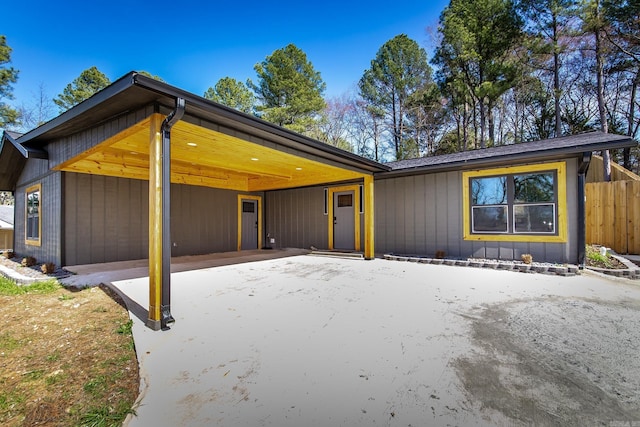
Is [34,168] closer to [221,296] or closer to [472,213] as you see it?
[221,296]

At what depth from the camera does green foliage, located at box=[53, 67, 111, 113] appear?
1503 cm

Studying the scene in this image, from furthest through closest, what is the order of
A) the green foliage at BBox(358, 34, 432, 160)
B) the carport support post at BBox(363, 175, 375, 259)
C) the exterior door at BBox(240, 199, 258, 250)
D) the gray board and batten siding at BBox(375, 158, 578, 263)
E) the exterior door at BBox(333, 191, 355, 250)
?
the green foliage at BBox(358, 34, 432, 160), the exterior door at BBox(240, 199, 258, 250), the exterior door at BBox(333, 191, 355, 250), the carport support post at BBox(363, 175, 375, 259), the gray board and batten siding at BBox(375, 158, 578, 263)

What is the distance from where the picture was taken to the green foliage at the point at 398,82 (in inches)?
587

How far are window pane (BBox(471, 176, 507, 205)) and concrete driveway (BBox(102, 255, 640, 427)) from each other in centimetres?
248

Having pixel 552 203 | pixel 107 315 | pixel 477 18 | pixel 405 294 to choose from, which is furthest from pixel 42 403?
pixel 477 18

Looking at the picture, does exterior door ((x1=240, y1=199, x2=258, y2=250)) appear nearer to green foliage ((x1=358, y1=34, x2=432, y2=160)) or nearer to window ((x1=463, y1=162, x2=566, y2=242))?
window ((x1=463, y1=162, x2=566, y2=242))

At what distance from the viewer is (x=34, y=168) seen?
673 centimetres

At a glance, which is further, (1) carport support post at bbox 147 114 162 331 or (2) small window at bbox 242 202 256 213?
(2) small window at bbox 242 202 256 213

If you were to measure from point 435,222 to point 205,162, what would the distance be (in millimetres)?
5402

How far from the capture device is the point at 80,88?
15.1m

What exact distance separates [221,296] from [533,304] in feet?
12.3

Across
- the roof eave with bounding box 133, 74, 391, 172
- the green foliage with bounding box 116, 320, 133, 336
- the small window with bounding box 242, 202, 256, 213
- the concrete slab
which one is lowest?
the green foliage with bounding box 116, 320, 133, 336

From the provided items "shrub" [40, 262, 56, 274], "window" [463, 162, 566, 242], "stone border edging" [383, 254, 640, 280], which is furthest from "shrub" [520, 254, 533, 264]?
"shrub" [40, 262, 56, 274]

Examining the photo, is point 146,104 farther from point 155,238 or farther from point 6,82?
point 6,82
